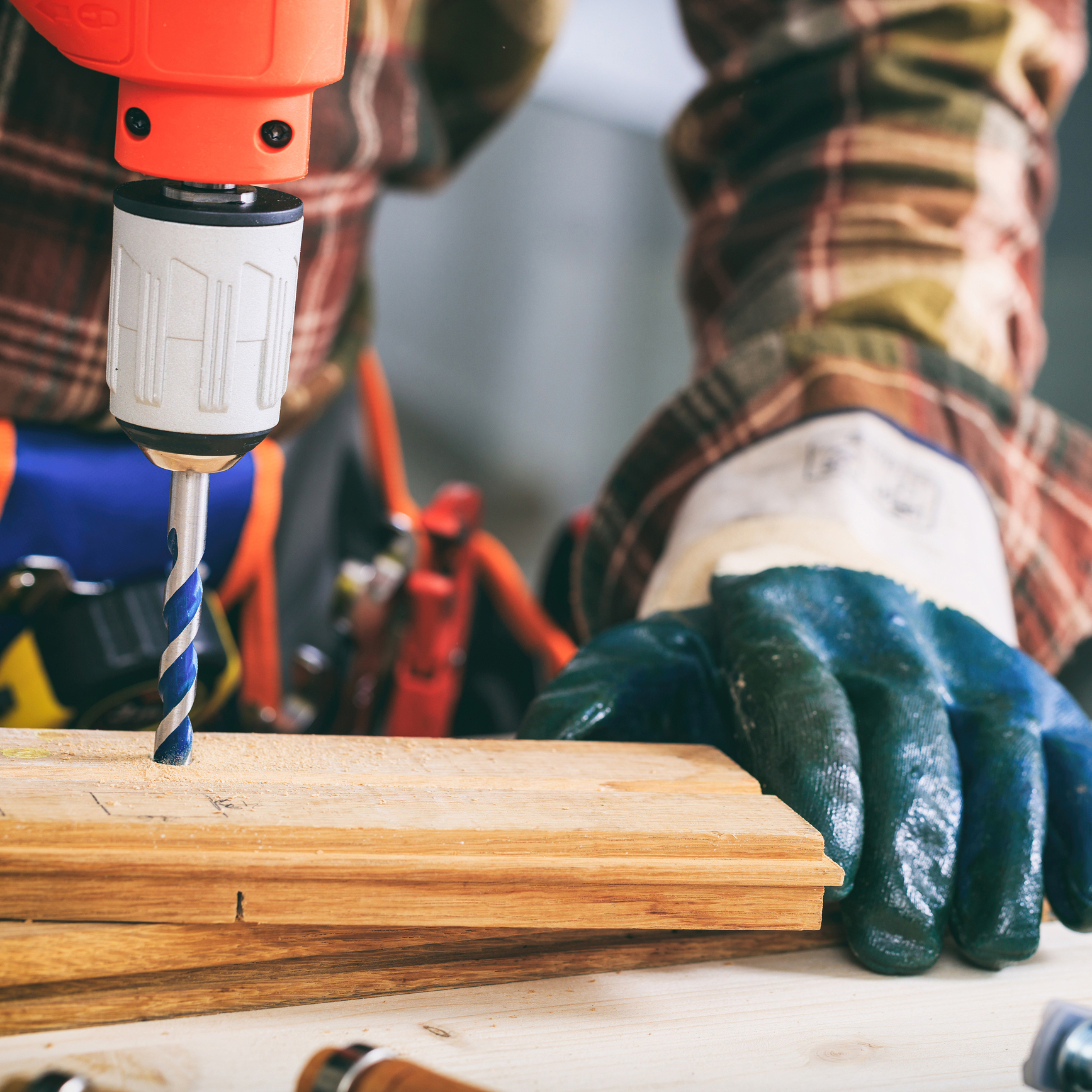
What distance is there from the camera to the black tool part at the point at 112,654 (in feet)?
1.78

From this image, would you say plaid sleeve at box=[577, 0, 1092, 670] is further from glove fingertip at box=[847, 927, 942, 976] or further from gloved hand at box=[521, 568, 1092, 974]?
glove fingertip at box=[847, 927, 942, 976]

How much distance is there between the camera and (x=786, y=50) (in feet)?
2.60

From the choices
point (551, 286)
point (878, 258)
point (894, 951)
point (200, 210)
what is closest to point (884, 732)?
point (894, 951)

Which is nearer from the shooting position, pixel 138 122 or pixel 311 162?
pixel 138 122

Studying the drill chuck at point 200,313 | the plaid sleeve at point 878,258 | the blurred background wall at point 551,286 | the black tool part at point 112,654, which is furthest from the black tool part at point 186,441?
the blurred background wall at point 551,286

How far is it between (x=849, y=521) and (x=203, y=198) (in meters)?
0.34

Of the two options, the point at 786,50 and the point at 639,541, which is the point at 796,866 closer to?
the point at 639,541

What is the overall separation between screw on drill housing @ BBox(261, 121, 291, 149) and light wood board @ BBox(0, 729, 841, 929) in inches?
7.8

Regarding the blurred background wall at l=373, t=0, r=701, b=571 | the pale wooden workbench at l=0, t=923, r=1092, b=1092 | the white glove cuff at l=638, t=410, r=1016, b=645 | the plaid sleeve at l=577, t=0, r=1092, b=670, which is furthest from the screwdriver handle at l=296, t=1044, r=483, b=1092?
the blurred background wall at l=373, t=0, r=701, b=571

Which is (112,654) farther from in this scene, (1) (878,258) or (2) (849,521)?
(1) (878,258)

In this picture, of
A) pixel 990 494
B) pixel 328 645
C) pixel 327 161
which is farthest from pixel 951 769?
pixel 328 645

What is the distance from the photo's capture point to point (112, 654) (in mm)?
544

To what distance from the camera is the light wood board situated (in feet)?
1.09

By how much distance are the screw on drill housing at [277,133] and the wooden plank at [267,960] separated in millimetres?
235
